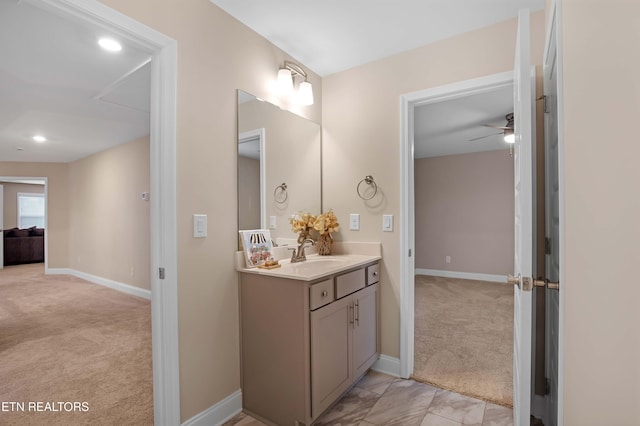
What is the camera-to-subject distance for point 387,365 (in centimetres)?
243

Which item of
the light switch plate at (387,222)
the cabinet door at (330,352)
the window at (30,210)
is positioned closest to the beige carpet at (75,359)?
the cabinet door at (330,352)

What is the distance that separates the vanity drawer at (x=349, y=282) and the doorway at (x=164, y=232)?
3.04ft

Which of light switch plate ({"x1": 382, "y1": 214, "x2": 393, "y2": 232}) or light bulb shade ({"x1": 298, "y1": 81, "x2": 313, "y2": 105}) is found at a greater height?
light bulb shade ({"x1": 298, "y1": 81, "x2": 313, "y2": 105})

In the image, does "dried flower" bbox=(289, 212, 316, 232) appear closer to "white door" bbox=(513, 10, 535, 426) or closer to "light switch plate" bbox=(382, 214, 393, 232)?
"light switch plate" bbox=(382, 214, 393, 232)

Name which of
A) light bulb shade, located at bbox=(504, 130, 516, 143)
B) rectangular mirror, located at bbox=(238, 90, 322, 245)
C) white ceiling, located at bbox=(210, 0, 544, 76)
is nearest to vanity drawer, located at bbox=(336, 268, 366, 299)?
rectangular mirror, located at bbox=(238, 90, 322, 245)

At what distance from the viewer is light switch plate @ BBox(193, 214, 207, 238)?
1.72m

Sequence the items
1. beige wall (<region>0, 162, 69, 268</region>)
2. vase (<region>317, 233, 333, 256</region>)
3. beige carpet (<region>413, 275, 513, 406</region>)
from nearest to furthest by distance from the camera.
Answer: beige carpet (<region>413, 275, 513, 406</region>) → vase (<region>317, 233, 333, 256</region>) → beige wall (<region>0, 162, 69, 268</region>)

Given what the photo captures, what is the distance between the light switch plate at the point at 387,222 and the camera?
2432mm

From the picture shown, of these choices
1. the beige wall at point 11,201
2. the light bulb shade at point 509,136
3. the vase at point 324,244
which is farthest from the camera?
the beige wall at point 11,201

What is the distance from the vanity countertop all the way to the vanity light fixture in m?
1.26

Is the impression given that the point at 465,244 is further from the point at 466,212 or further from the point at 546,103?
the point at 546,103

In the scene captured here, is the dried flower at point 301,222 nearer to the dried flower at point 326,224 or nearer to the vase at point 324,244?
the dried flower at point 326,224

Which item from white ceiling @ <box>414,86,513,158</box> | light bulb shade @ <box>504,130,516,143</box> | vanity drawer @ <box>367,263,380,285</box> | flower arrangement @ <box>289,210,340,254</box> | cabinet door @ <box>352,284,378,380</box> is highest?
white ceiling @ <box>414,86,513,158</box>

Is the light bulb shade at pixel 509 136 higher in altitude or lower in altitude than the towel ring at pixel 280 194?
higher
